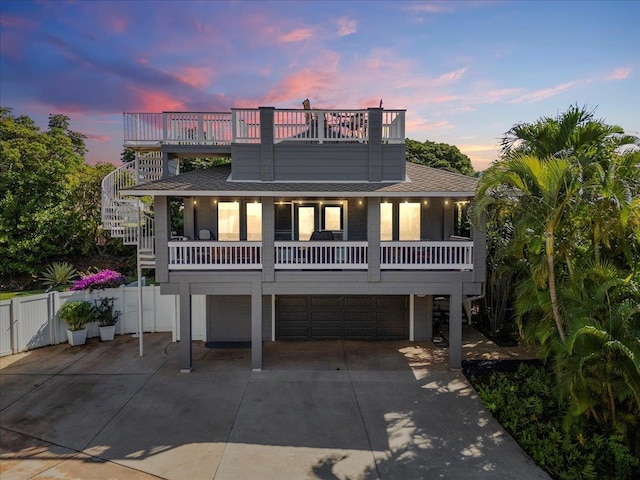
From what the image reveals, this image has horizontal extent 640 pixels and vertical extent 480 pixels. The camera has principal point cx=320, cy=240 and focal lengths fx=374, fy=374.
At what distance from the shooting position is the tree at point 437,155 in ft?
106

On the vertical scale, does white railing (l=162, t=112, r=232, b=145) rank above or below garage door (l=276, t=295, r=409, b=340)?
above

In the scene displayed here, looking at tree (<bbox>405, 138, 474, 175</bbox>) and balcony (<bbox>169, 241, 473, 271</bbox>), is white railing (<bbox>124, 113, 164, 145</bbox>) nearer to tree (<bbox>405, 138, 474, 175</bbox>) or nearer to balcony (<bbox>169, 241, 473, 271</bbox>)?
balcony (<bbox>169, 241, 473, 271</bbox>)

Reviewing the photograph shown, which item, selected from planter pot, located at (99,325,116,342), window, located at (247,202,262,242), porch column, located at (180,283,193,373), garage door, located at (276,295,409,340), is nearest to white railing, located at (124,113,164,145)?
Result: window, located at (247,202,262,242)

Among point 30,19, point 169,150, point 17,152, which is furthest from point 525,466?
point 17,152

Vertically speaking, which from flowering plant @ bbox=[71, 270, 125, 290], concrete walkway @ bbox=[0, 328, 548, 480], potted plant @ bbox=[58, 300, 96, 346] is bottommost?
concrete walkway @ bbox=[0, 328, 548, 480]

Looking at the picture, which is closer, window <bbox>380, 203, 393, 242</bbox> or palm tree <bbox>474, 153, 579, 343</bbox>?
palm tree <bbox>474, 153, 579, 343</bbox>

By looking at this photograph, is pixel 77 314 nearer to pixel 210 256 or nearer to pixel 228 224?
pixel 210 256

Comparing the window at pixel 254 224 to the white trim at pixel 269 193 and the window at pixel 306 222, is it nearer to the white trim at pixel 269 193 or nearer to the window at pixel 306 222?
the window at pixel 306 222

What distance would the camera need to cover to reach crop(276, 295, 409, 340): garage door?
12.8 m

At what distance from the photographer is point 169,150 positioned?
11906mm

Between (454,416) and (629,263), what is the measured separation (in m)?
4.60

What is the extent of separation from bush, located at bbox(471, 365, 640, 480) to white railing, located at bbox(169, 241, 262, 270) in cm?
659

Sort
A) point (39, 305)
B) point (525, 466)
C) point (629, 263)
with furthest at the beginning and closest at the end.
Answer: point (39, 305), point (629, 263), point (525, 466)

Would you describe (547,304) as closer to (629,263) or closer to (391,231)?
(629,263)
